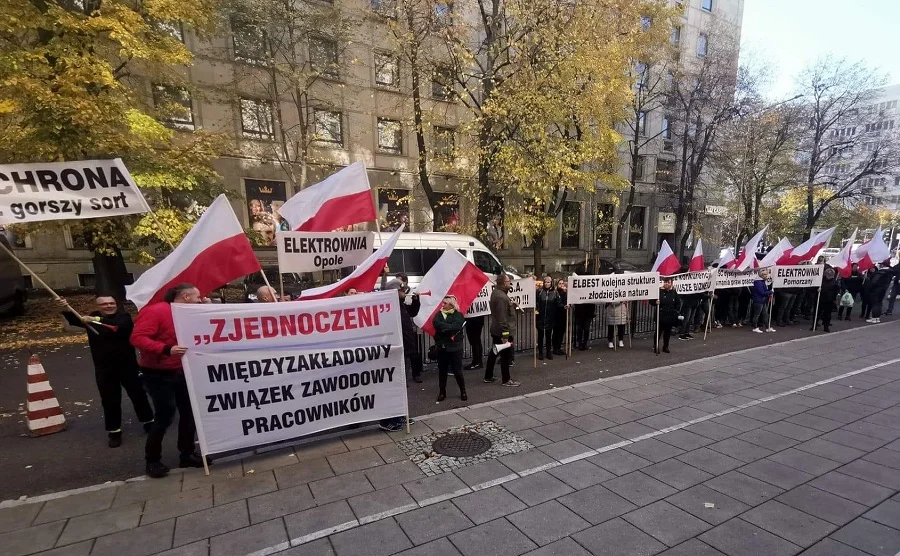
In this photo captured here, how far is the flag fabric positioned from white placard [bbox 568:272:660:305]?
4738mm

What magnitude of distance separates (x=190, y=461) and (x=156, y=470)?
31cm

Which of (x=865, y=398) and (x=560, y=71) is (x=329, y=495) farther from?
(x=560, y=71)

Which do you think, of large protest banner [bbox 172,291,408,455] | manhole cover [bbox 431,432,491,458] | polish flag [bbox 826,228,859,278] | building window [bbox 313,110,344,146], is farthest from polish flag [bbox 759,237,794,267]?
building window [bbox 313,110,344,146]

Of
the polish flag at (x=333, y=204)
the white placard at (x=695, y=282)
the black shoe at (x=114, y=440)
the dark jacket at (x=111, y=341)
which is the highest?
the polish flag at (x=333, y=204)

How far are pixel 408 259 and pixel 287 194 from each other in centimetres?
1099


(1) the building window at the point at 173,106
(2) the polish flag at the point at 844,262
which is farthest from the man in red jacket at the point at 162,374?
(2) the polish flag at the point at 844,262

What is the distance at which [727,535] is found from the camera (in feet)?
11.7

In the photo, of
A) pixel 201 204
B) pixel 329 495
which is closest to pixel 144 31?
pixel 201 204

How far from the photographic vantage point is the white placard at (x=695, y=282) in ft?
34.2

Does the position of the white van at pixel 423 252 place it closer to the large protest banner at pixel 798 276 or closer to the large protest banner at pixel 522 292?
the large protest banner at pixel 522 292

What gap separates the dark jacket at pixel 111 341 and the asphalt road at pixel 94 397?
1.05 metres

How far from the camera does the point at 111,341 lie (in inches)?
203

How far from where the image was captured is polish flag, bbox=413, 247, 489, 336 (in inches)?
269

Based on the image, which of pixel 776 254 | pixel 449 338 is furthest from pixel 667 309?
pixel 449 338
